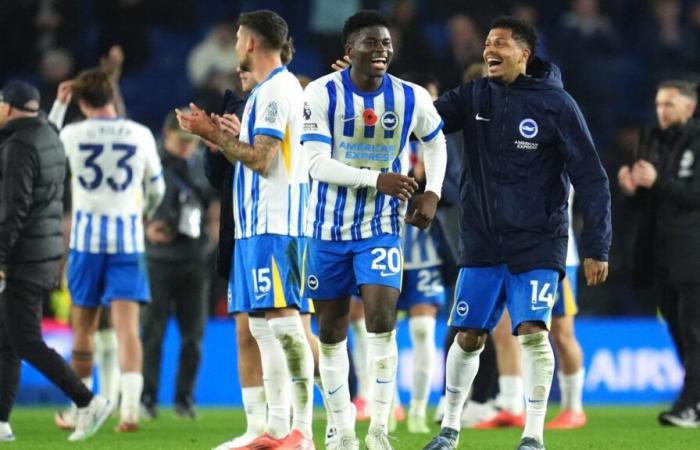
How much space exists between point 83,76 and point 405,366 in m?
5.36

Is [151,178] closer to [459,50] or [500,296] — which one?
[500,296]

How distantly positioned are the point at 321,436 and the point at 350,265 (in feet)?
7.61

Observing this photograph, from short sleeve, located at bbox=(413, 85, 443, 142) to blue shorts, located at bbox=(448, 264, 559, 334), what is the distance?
30.2 inches

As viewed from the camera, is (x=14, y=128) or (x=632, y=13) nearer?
(x=14, y=128)

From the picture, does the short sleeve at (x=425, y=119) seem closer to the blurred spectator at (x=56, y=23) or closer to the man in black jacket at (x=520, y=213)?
the man in black jacket at (x=520, y=213)

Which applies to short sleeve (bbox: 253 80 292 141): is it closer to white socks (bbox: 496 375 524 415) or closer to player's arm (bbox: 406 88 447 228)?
player's arm (bbox: 406 88 447 228)

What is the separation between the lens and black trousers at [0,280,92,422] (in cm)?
920

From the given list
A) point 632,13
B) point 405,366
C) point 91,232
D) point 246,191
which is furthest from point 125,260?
point 632,13

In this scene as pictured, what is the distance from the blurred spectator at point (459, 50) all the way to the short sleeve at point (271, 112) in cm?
1013

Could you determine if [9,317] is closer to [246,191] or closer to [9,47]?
[246,191]

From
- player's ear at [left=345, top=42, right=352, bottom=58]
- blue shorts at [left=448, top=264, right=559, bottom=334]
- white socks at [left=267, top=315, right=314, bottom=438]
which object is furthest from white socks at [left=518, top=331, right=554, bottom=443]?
player's ear at [left=345, top=42, right=352, bottom=58]

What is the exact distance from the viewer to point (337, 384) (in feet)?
24.2

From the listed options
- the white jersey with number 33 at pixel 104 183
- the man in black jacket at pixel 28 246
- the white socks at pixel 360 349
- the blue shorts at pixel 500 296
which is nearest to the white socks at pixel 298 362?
the blue shorts at pixel 500 296

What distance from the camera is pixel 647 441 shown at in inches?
361
